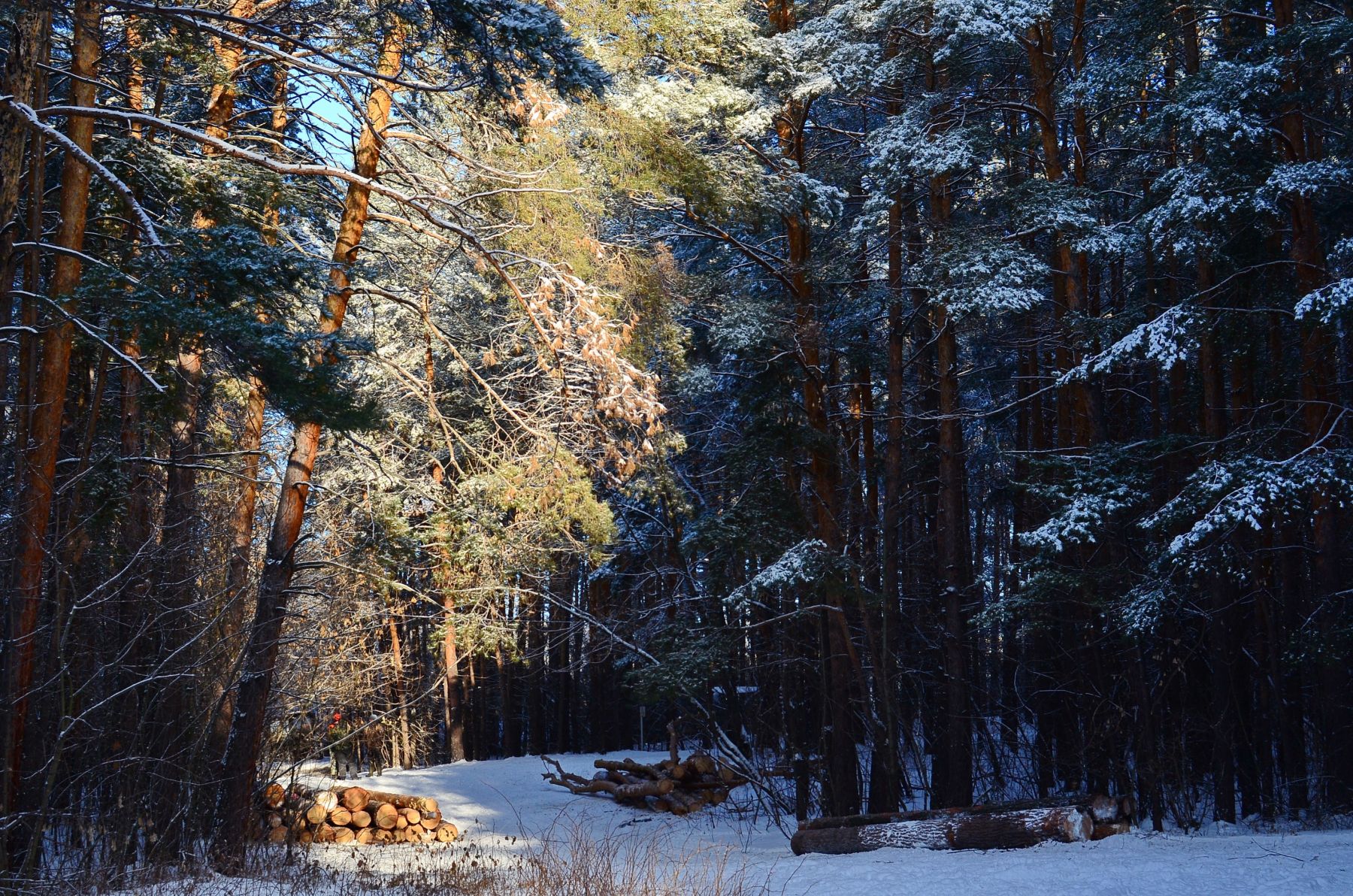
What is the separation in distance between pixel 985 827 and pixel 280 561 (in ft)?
22.1

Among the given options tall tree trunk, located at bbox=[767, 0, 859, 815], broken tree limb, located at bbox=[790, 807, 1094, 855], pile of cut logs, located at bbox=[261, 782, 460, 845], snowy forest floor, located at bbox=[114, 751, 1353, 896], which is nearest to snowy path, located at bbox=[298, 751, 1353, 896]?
snowy forest floor, located at bbox=[114, 751, 1353, 896]

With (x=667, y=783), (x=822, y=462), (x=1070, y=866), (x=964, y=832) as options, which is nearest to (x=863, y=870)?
(x=964, y=832)

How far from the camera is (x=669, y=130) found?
11055mm

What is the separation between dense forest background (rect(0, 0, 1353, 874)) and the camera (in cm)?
741

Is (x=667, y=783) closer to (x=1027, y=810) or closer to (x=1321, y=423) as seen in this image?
(x=1027, y=810)

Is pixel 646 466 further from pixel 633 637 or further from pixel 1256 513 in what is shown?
pixel 1256 513

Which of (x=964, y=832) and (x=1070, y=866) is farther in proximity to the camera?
(x=964, y=832)

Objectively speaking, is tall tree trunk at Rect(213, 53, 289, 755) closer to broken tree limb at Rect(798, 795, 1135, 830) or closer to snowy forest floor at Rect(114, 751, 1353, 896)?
snowy forest floor at Rect(114, 751, 1353, 896)

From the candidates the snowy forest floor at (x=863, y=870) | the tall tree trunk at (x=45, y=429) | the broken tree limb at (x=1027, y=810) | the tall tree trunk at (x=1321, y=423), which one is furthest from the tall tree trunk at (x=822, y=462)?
the tall tree trunk at (x=45, y=429)

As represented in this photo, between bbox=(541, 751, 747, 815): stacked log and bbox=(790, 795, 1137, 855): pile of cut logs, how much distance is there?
6453mm

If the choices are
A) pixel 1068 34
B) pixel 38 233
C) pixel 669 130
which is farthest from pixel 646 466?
pixel 1068 34

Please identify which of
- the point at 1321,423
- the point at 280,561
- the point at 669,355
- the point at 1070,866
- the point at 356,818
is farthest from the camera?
the point at 669,355

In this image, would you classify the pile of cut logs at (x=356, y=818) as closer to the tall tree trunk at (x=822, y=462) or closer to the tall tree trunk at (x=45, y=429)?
the tall tree trunk at (x=822, y=462)

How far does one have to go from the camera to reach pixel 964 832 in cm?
857
